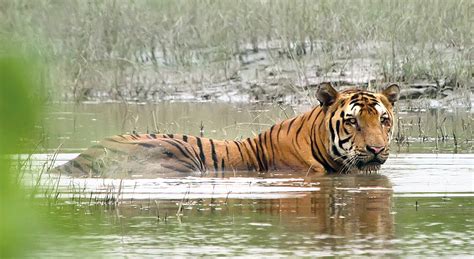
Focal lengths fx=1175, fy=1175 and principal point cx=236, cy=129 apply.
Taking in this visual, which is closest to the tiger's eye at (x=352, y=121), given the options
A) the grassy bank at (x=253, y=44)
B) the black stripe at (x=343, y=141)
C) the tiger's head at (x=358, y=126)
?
the tiger's head at (x=358, y=126)

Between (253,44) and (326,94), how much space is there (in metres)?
10.7

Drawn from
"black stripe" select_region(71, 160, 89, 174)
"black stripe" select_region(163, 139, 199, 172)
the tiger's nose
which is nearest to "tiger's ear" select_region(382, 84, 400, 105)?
the tiger's nose

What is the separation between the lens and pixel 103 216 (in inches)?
254

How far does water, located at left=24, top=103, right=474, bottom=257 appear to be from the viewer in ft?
17.3

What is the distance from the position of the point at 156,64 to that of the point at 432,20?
4.55 metres

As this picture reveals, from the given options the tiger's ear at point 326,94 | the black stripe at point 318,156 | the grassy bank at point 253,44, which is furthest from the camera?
the grassy bank at point 253,44

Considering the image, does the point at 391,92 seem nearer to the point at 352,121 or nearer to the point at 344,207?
the point at 352,121

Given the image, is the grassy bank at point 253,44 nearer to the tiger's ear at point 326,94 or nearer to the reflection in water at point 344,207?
the tiger's ear at point 326,94

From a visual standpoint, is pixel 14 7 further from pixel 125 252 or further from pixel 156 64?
pixel 125 252

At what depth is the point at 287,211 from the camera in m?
6.72

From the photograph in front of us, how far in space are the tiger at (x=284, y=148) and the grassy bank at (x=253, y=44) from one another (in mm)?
7984

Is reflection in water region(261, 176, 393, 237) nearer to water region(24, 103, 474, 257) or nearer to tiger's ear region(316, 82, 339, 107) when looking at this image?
water region(24, 103, 474, 257)

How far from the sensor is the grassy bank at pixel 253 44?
17.7 m

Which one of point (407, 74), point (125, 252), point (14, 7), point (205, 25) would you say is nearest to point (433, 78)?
point (407, 74)
